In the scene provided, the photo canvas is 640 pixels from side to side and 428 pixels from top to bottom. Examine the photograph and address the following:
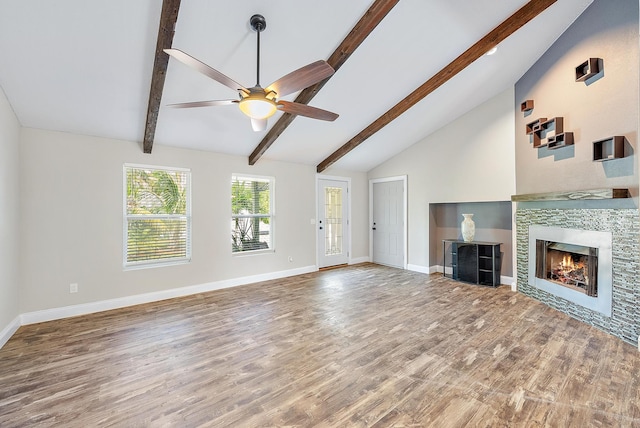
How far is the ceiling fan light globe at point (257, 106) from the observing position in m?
2.43

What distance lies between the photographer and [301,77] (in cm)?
233

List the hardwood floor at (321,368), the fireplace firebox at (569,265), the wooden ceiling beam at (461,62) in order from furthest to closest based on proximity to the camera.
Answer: the fireplace firebox at (569,265) → the wooden ceiling beam at (461,62) → the hardwood floor at (321,368)

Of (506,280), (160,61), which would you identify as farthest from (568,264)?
(160,61)

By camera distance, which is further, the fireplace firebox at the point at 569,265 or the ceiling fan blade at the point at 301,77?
the fireplace firebox at the point at 569,265

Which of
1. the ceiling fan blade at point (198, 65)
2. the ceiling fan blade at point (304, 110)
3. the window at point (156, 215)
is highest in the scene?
the ceiling fan blade at point (198, 65)

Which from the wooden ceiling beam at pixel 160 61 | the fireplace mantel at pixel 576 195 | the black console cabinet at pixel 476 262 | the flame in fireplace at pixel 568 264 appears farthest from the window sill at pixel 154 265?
the flame in fireplace at pixel 568 264

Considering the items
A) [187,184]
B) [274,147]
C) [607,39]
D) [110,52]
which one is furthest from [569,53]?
[187,184]

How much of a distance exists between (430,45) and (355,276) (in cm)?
413

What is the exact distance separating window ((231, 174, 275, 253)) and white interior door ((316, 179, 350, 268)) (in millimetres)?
1273

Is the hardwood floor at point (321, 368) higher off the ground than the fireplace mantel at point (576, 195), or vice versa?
the fireplace mantel at point (576, 195)

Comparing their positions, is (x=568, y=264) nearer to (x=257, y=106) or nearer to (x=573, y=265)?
(x=573, y=265)

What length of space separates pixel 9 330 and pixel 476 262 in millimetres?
6627

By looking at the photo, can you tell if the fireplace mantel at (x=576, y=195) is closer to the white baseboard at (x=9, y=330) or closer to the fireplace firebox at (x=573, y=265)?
the fireplace firebox at (x=573, y=265)

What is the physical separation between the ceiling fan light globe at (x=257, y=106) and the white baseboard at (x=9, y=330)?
3.43m
